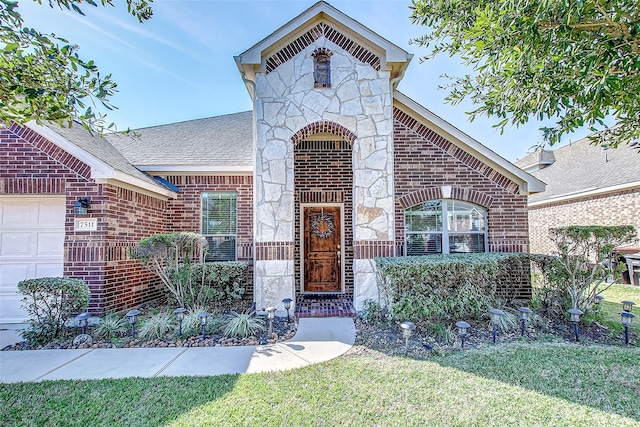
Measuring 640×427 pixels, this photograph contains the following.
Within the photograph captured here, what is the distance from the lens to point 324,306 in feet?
24.0

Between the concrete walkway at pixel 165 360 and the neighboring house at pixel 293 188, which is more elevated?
the neighboring house at pixel 293 188

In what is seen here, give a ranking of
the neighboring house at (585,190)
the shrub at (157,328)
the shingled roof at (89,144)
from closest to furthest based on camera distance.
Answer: the shrub at (157,328) < the shingled roof at (89,144) < the neighboring house at (585,190)

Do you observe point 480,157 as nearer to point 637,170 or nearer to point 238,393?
point 238,393

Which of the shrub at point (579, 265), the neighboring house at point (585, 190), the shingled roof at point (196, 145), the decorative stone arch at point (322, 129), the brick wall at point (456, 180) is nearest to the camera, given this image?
the shrub at point (579, 265)

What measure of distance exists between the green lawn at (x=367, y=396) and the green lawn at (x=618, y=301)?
283 cm

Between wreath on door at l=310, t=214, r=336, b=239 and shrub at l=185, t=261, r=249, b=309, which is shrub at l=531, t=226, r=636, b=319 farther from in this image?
shrub at l=185, t=261, r=249, b=309

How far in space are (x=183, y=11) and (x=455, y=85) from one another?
21.2 feet

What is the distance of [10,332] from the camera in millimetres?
5754

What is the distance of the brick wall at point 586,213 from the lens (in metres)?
12.1

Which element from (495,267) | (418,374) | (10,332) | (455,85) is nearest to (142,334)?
(10,332)

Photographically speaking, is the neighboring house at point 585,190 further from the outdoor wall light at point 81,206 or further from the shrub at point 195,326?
the outdoor wall light at point 81,206

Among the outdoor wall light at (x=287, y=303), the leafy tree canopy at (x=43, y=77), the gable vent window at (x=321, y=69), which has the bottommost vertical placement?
the outdoor wall light at (x=287, y=303)

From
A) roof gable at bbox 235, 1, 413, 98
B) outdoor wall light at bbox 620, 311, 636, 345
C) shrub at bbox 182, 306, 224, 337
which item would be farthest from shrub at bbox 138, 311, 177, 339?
outdoor wall light at bbox 620, 311, 636, 345

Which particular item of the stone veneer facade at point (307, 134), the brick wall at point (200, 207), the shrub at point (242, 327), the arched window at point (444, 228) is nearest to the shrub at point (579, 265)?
the arched window at point (444, 228)
